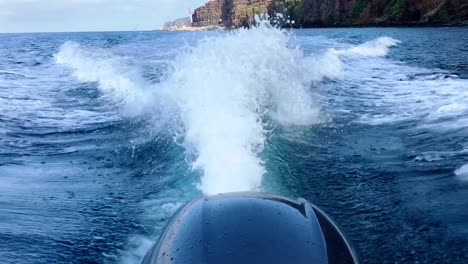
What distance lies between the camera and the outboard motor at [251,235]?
7.38 ft

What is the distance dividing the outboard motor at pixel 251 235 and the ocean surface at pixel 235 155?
102 centimetres

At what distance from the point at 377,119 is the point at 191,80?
11.3 feet

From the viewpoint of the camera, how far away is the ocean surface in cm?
445

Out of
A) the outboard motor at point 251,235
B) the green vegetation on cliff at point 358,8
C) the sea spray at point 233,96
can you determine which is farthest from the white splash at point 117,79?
the green vegetation on cliff at point 358,8

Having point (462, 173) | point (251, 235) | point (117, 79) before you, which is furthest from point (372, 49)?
point (251, 235)

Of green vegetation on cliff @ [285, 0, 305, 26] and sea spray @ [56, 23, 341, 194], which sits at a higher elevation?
green vegetation on cliff @ [285, 0, 305, 26]

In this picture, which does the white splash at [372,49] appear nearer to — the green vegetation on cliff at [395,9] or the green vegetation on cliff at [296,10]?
the green vegetation on cliff at [395,9]

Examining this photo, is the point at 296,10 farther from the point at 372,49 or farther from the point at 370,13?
the point at 372,49

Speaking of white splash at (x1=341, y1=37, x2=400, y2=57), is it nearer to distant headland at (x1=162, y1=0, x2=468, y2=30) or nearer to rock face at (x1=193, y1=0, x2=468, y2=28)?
distant headland at (x1=162, y1=0, x2=468, y2=30)

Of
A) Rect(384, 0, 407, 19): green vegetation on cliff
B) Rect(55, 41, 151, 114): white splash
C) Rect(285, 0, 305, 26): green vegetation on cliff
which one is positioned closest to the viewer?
Rect(55, 41, 151, 114): white splash

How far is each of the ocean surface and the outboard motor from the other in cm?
102

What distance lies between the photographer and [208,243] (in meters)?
2.36

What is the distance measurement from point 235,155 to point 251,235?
3.44m

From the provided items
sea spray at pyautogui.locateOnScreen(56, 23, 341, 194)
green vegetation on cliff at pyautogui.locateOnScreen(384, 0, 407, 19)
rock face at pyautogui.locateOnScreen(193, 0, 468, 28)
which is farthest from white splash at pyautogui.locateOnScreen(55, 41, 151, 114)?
green vegetation on cliff at pyautogui.locateOnScreen(384, 0, 407, 19)
